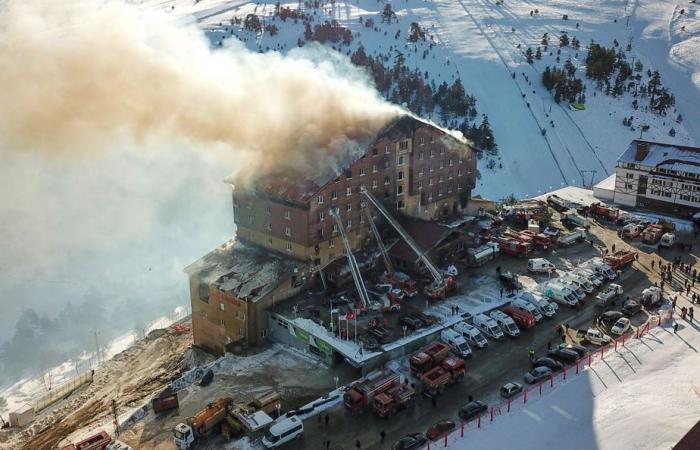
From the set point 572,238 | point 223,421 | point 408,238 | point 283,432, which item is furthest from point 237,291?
point 572,238

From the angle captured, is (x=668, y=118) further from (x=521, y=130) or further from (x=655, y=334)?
(x=655, y=334)

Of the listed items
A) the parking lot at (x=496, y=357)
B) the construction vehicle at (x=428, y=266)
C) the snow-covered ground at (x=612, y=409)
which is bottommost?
the parking lot at (x=496, y=357)

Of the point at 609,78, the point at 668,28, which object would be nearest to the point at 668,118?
the point at 609,78

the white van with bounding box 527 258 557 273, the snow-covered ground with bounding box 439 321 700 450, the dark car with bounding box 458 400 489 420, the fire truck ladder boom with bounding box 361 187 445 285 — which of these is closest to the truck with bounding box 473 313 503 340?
the fire truck ladder boom with bounding box 361 187 445 285

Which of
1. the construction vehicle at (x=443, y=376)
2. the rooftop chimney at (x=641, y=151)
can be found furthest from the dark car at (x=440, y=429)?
the rooftop chimney at (x=641, y=151)

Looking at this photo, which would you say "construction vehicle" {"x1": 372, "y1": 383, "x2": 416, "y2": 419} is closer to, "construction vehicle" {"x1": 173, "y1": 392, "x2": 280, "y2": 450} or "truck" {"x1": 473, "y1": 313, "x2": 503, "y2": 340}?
"construction vehicle" {"x1": 173, "y1": 392, "x2": 280, "y2": 450}

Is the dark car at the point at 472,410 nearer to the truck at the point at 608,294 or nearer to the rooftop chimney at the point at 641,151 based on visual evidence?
the truck at the point at 608,294

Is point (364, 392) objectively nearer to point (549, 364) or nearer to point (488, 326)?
point (549, 364)
